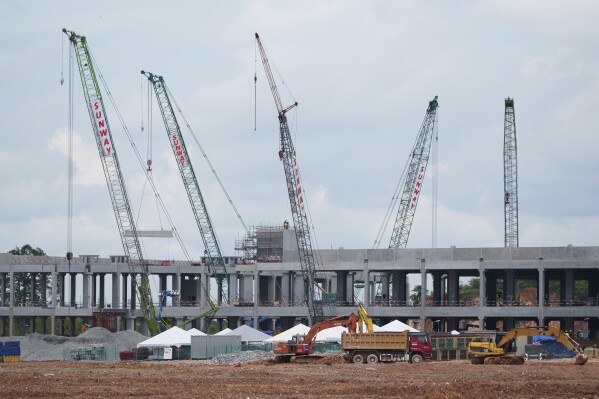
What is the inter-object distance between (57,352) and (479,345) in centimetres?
4423

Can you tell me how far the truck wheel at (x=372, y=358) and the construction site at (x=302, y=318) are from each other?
0.33 meters

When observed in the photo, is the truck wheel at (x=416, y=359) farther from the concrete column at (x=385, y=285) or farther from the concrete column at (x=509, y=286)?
the concrete column at (x=385, y=285)

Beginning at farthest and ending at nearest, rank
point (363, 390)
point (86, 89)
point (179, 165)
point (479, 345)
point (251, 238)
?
1. point (251, 238)
2. point (179, 165)
3. point (86, 89)
4. point (479, 345)
5. point (363, 390)

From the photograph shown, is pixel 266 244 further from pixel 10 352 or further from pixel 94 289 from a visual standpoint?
pixel 10 352

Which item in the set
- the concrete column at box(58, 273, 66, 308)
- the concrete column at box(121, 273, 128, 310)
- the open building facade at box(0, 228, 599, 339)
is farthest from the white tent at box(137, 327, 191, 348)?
the concrete column at box(58, 273, 66, 308)

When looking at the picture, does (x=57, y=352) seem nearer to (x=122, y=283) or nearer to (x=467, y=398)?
(x=122, y=283)

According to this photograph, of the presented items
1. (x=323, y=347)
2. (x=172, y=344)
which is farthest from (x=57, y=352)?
(x=323, y=347)

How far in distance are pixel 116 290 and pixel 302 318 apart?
2649cm

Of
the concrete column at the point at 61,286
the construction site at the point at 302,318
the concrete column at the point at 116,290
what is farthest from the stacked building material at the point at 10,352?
the concrete column at the point at 61,286

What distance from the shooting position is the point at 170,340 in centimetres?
10669

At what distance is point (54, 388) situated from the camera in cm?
5806

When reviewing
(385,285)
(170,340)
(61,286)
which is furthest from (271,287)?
(170,340)

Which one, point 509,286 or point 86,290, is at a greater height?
point 509,286

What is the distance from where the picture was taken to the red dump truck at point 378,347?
278ft
